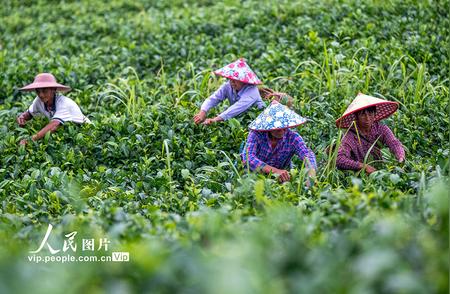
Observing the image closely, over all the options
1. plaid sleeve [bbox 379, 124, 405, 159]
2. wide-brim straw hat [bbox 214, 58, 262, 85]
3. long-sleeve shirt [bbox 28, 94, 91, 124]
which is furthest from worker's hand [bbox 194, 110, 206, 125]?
plaid sleeve [bbox 379, 124, 405, 159]

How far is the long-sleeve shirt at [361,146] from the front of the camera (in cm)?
503

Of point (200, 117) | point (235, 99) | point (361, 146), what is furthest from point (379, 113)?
Answer: point (200, 117)

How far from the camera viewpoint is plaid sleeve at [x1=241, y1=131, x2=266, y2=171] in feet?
15.9

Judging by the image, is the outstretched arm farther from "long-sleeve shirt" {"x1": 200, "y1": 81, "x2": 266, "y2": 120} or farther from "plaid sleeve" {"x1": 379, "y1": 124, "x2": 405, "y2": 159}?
"plaid sleeve" {"x1": 379, "y1": 124, "x2": 405, "y2": 159}

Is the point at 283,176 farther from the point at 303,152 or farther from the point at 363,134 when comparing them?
the point at 363,134

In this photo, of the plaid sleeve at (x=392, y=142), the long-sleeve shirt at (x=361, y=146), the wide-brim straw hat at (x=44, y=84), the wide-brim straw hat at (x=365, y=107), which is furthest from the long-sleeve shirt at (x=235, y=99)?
the wide-brim straw hat at (x=44, y=84)

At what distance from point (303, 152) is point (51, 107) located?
267cm

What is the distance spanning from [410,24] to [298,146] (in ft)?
14.1

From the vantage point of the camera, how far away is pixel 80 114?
20.2 feet

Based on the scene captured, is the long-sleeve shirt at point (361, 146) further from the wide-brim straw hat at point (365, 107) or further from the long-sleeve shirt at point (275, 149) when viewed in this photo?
the long-sleeve shirt at point (275, 149)

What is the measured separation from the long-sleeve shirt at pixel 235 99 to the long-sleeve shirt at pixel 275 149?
878mm

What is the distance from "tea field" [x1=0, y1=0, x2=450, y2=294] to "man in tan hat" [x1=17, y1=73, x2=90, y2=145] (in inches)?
4.3

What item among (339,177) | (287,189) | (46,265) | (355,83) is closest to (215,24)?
(355,83)

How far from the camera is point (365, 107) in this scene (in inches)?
201
